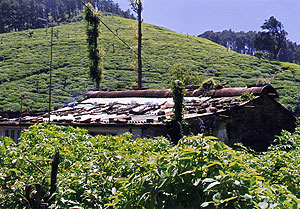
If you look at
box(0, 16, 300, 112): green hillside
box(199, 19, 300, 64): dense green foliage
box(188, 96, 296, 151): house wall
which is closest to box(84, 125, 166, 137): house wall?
box(188, 96, 296, 151): house wall

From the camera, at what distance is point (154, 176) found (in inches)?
94.3

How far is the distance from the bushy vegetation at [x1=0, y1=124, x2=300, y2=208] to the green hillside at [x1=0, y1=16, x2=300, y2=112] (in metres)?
36.5

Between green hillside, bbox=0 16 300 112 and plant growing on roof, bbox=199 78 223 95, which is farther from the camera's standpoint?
green hillside, bbox=0 16 300 112

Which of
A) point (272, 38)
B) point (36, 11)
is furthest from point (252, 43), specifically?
point (36, 11)

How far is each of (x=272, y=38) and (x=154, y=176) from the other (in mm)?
90258

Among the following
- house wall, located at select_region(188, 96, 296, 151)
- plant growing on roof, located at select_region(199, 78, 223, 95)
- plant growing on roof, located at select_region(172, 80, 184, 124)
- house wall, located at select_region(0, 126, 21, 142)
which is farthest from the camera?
plant growing on roof, located at select_region(199, 78, 223, 95)

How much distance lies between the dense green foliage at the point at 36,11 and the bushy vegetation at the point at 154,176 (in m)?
104

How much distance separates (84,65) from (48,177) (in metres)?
62.2

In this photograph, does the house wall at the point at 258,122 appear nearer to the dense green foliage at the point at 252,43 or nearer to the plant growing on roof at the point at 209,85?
the plant growing on roof at the point at 209,85

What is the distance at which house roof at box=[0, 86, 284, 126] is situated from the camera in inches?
393

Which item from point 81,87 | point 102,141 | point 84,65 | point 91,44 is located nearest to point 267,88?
point 102,141

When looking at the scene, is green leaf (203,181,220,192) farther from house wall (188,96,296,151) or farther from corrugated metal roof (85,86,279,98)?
corrugated metal roof (85,86,279,98)

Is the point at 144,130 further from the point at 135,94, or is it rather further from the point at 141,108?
the point at 135,94

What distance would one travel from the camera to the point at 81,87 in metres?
51.3
